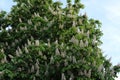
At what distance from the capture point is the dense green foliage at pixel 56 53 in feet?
62.9

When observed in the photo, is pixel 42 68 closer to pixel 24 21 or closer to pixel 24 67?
pixel 24 67

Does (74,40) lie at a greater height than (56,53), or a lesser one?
greater

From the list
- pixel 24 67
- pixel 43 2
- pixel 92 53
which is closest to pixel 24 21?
pixel 43 2

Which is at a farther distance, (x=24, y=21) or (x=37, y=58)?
(x=24, y=21)

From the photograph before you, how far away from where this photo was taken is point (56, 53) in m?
19.5

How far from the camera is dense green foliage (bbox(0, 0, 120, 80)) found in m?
19.2

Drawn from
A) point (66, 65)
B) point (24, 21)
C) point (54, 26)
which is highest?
point (24, 21)

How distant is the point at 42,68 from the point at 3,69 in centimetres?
224

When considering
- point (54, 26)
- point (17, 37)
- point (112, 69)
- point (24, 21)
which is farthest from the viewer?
point (24, 21)

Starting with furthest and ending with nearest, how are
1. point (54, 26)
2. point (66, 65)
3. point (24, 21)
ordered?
point (24, 21) → point (54, 26) → point (66, 65)

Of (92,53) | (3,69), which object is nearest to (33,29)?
(3,69)

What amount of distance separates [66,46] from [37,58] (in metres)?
1.46

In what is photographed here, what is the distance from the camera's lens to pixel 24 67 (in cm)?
2058

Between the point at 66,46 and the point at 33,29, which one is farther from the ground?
the point at 33,29
